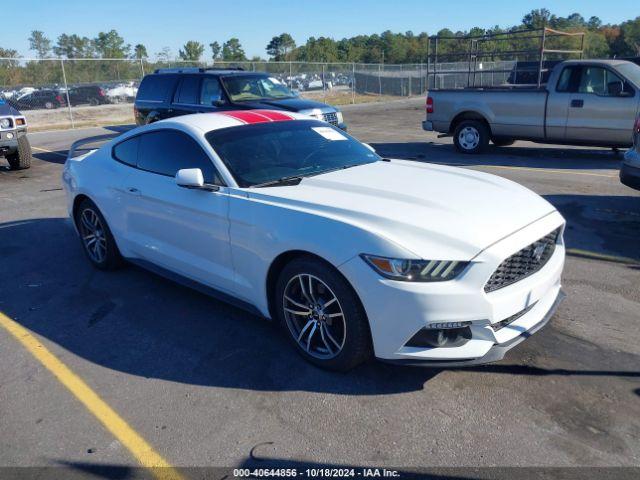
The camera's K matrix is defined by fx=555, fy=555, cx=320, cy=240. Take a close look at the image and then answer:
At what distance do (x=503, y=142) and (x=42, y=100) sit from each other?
1929cm

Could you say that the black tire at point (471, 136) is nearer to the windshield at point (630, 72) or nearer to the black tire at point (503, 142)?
the black tire at point (503, 142)

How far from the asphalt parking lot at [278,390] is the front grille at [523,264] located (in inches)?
25.8

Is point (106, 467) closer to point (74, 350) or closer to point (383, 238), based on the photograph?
point (74, 350)

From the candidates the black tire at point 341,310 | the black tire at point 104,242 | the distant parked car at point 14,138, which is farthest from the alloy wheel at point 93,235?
the distant parked car at point 14,138

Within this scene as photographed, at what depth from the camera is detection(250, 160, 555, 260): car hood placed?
318cm

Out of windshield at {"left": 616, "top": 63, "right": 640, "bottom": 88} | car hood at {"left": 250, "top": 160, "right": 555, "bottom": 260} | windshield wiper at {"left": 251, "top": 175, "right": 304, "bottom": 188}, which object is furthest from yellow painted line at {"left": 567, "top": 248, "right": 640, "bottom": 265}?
windshield at {"left": 616, "top": 63, "right": 640, "bottom": 88}

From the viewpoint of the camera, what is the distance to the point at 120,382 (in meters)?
3.66

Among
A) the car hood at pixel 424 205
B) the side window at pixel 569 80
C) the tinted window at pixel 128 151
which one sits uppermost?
the side window at pixel 569 80

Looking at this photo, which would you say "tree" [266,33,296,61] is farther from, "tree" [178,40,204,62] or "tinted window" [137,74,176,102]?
"tinted window" [137,74,176,102]

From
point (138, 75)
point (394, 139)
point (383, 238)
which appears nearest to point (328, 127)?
point (383, 238)

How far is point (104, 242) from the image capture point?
549 centimetres

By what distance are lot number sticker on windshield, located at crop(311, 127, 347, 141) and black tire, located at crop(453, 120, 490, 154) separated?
753cm

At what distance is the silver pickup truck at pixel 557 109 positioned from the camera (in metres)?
10.1

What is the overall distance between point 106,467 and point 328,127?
11.1 feet
